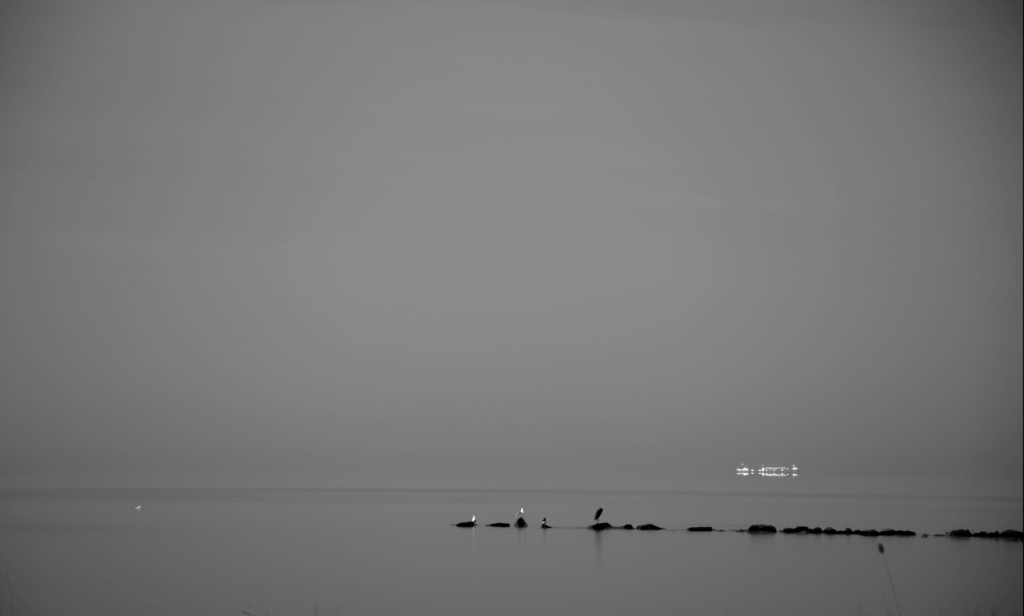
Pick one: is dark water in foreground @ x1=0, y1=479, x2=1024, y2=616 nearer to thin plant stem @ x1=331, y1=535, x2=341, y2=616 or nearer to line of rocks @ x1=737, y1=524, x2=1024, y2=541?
thin plant stem @ x1=331, y1=535, x2=341, y2=616

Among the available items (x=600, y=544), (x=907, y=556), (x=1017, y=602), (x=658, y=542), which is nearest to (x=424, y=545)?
(x=600, y=544)

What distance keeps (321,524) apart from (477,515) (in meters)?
13.2

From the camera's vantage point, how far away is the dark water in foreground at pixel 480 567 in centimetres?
2755

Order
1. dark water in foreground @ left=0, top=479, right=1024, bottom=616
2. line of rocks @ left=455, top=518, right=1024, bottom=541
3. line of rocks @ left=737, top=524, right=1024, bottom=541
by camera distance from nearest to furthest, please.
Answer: dark water in foreground @ left=0, top=479, right=1024, bottom=616 < line of rocks @ left=737, top=524, right=1024, bottom=541 < line of rocks @ left=455, top=518, right=1024, bottom=541

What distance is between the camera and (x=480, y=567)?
36.0 metres

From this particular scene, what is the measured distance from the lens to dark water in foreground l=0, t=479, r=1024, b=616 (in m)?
27.5

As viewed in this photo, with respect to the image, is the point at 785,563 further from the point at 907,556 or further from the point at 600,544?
the point at 600,544

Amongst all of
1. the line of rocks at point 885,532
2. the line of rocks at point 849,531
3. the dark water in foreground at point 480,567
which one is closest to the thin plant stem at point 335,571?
the dark water in foreground at point 480,567

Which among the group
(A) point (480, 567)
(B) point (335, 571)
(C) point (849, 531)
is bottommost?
(B) point (335, 571)

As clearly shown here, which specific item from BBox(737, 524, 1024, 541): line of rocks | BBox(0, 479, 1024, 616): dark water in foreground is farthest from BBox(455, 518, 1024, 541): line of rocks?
BBox(0, 479, 1024, 616): dark water in foreground

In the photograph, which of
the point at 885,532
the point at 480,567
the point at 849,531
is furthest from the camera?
the point at 885,532

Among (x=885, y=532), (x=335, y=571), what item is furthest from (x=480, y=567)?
(x=885, y=532)

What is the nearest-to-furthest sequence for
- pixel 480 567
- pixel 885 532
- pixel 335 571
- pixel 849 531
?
1. pixel 335 571
2. pixel 480 567
3. pixel 849 531
4. pixel 885 532

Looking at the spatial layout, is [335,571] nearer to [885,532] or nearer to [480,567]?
[480,567]
